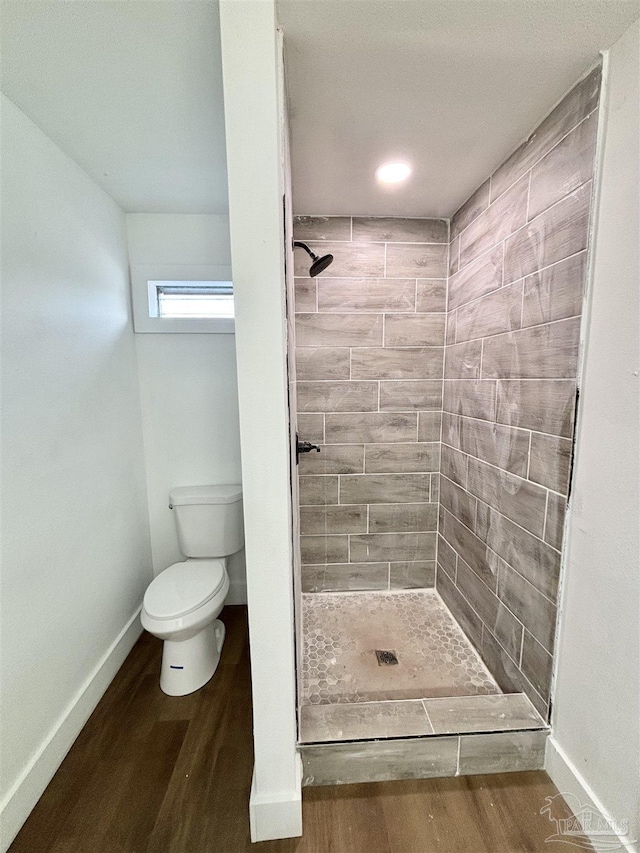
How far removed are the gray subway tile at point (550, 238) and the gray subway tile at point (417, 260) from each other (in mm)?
532

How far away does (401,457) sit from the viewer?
1954mm

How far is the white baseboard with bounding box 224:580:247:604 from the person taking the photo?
2.01m

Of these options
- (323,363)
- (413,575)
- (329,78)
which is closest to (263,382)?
(329,78)

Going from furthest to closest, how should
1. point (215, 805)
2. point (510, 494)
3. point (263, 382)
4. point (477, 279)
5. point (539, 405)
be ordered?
point (477, 279) < point (510, 494) < point (539, 405) < point (215, 805) < point (263, 382)

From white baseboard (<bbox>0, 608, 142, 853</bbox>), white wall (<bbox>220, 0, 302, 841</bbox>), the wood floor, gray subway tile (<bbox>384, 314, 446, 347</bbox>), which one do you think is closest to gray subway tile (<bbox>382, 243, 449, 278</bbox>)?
gray subway tile (<bbox>384, 314, 446, 347</bbox>)

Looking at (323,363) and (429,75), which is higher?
(429,75)

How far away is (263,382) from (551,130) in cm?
130

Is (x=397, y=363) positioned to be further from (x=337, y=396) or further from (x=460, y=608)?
(x=460, y=608)

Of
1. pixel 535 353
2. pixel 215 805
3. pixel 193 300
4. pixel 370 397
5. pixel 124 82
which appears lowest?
pixel 215 805

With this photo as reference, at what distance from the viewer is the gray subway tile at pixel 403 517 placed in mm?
1986

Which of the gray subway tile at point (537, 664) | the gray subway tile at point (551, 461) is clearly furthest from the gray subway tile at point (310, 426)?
the gray subway tile at point (537, 664)

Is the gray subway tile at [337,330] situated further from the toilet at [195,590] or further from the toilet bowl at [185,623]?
the toilet bowl at [185,623]

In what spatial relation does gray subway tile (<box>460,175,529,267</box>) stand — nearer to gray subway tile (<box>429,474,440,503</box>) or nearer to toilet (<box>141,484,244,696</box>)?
gray subway tile (<box>429,474,440,503</box>)

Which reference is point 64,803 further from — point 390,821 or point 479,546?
point 479,546
